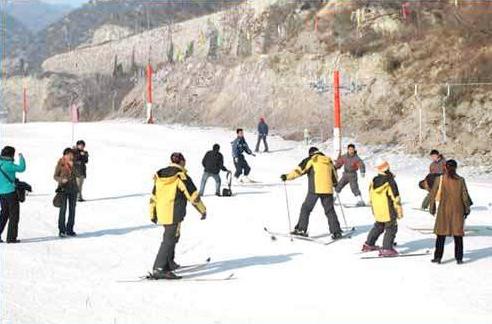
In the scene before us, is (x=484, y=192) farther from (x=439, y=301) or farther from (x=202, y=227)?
(x=439, y=301)

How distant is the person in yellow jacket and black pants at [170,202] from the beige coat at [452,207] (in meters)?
3.52

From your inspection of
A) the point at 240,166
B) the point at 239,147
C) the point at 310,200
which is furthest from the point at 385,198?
the point at 240,166

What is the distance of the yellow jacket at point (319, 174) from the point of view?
39.2 ft

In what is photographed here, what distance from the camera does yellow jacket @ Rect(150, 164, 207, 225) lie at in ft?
30.6

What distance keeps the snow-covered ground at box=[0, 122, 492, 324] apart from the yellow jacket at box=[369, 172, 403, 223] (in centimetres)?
71

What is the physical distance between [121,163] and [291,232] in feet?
41.9

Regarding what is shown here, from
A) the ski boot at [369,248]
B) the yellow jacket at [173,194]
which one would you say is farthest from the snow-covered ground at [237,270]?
the yellow jacket at [173,194]

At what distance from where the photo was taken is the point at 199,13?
8844 cm

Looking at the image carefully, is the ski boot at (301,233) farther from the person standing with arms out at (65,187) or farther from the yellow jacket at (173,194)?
the person standing with arms out at (65,187)

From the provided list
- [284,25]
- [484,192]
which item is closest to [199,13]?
[284,25]

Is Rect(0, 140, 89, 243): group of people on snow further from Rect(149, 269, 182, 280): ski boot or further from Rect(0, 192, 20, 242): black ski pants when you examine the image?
Rect(149, 269, 182, 280): ski boot

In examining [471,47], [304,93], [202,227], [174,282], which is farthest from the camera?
→ [304,93]

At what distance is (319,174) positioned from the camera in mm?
11977

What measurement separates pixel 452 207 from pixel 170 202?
409cm
